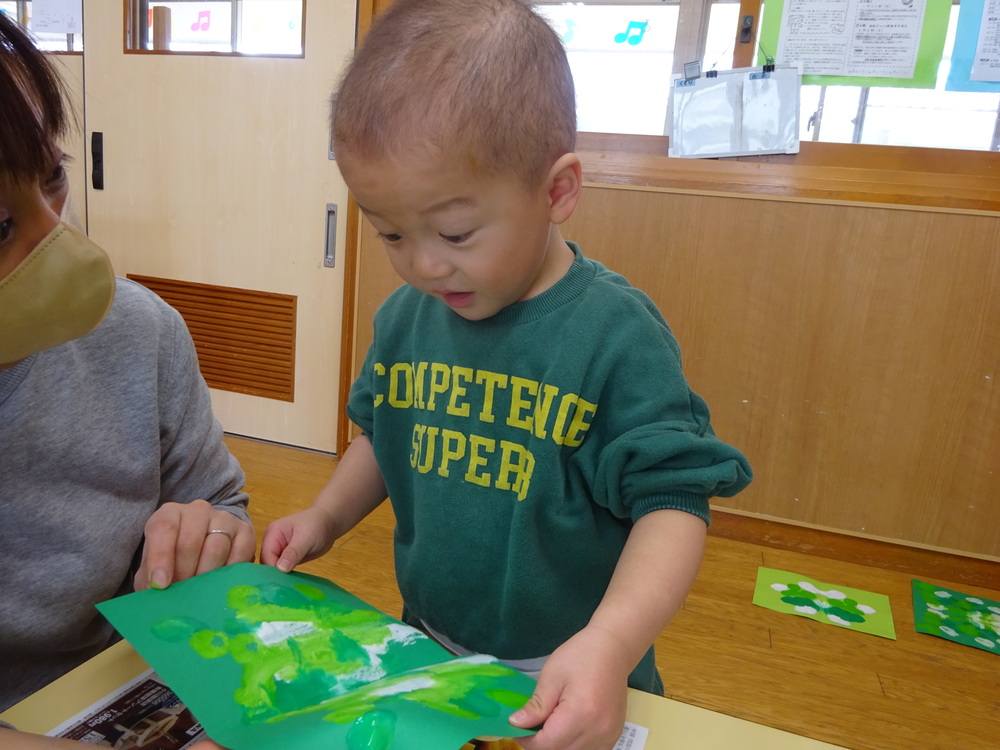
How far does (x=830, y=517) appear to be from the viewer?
2.18 meters

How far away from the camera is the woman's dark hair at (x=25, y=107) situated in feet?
1.60

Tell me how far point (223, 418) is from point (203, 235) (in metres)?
0.68

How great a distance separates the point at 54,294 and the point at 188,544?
225 mm

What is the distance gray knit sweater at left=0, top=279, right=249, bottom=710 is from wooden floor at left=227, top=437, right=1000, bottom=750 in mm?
1068

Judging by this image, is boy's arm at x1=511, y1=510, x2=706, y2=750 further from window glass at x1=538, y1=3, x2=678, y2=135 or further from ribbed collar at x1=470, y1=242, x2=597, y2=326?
window glass at x1=538, y1=3, x2=678, y2=135

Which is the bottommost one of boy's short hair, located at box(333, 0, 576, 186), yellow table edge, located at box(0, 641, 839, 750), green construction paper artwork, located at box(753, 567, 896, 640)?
green construction paper artwork, located at box(753, 567, 896, 640)

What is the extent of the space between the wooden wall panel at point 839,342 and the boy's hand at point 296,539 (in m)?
1.61

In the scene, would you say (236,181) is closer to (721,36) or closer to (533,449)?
(721,36)

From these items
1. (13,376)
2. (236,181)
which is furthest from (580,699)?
(236,181)

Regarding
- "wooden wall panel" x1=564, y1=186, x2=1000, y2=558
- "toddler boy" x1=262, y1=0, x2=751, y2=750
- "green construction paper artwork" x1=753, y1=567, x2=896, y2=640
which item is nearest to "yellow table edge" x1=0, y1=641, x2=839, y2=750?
"toddler boy" x1=262, y1=0, x2=751, y2=750

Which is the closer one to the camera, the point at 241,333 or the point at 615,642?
the point at 615,642

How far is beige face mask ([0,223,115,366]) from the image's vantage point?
518mm

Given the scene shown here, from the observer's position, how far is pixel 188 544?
0.64 m

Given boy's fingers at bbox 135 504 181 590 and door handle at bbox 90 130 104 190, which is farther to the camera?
door handle at bbox 90 130 104 190
